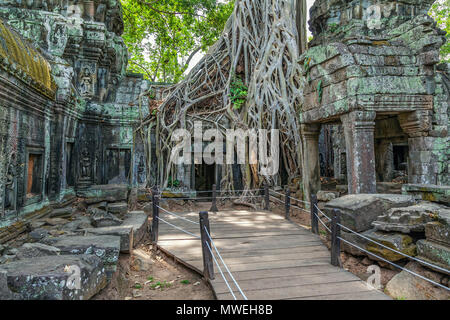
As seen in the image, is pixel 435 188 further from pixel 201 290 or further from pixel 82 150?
pixel 82 150

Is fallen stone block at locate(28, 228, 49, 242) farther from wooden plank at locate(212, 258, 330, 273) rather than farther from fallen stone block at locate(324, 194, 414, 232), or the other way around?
fallen stone block at locate(324, 194, 414, 232)

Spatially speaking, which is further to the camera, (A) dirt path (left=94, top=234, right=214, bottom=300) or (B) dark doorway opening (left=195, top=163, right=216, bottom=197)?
(B) dark doorway opening (left=195, top=163, right=216, bottom=197)

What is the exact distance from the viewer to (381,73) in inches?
184

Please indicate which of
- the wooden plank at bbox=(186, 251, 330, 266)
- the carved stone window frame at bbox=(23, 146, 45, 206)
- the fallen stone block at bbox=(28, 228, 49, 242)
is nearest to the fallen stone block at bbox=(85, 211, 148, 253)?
the fallen stone block at bbox=(28, 228, 49, 242)

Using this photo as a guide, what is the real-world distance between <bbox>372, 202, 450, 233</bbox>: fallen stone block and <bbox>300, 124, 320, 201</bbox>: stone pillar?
8.67 feet

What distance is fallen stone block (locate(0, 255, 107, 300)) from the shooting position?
183cm

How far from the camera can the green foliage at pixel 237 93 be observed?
829 cm

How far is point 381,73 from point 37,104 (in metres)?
5.56

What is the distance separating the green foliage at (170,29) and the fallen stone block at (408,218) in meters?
11.7

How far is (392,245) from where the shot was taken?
301cm

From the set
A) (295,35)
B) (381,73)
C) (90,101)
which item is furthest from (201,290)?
(295,35)

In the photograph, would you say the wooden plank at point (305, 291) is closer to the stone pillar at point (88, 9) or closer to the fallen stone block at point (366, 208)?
the fallen stone block at point (366, 208)

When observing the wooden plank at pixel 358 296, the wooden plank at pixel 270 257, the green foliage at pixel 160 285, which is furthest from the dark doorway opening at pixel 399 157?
the green foliage at pixel 160 285

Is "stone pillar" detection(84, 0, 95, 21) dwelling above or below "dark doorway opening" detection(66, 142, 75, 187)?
above
